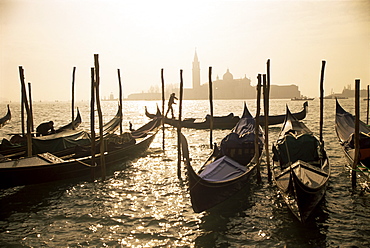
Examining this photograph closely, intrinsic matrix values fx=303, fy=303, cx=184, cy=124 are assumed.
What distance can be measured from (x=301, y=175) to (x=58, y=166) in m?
6.08

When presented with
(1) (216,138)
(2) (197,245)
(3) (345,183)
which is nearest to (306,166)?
(3) (345,183)

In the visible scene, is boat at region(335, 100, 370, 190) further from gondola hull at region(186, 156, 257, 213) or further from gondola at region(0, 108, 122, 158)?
gondola at region(0, 108, 122, 158)

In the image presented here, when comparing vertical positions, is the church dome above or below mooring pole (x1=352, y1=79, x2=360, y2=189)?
above

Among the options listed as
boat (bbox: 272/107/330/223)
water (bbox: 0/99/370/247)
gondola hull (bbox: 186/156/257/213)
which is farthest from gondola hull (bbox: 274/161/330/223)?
gondola hull (bbox: 186/156/257/213)

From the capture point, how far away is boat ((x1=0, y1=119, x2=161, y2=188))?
7.21m

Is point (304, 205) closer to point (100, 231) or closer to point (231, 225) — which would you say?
point (231, 225)

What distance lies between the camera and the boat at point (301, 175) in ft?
17.6

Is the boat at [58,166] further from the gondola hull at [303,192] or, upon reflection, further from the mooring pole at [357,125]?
the mooring pole at [357,125]

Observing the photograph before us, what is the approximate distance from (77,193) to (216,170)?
371 centimetres

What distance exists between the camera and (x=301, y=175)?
6305mm

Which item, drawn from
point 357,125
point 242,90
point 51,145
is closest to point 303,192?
point 357,125

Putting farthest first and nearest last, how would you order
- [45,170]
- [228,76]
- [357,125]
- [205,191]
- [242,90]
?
[228,76] < [242,90] < [45,170] < [357,125] < [205,191]

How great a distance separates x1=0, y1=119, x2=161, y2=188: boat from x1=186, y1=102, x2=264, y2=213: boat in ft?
11.9

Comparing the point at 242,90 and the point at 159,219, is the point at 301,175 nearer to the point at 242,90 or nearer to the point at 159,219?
the point at 159,219
